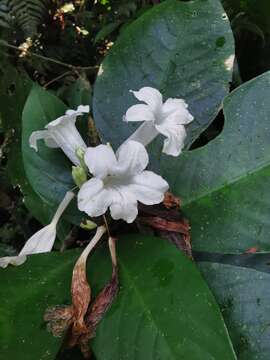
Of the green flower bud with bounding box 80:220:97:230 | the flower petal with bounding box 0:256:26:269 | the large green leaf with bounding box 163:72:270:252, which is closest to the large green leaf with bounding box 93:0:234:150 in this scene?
the large green leaf with bounding box 163:72:270:252

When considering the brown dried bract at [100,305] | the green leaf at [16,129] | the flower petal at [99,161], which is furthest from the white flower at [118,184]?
the green leaf at [16,129]

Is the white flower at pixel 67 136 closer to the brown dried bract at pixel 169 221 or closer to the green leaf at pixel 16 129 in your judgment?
the brown dried bract at pixel 169 221

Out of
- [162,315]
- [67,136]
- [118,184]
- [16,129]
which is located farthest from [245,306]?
[16,129]

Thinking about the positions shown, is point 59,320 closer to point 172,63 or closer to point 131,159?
point 131,159

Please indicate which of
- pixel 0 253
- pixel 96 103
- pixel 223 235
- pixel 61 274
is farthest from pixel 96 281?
pixel 0 253

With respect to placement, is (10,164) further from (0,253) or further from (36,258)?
(36,258)

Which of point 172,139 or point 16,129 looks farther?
point 16,129
